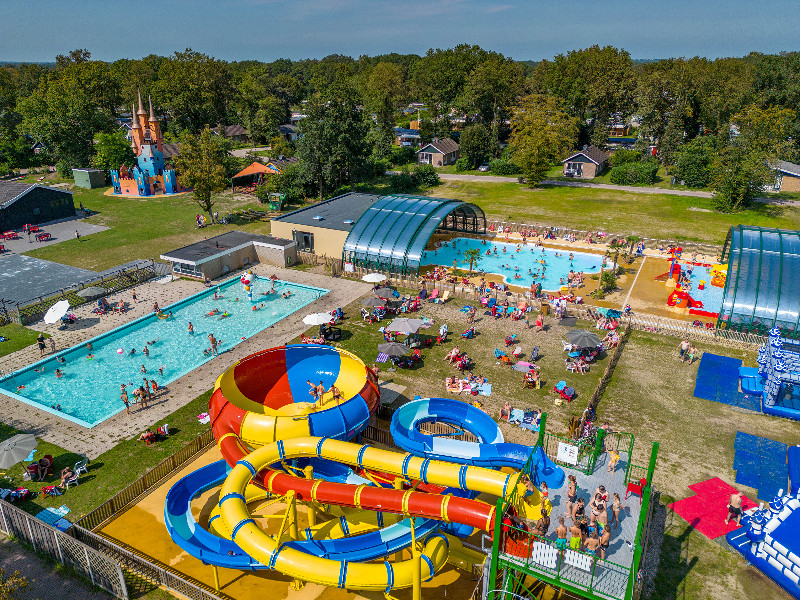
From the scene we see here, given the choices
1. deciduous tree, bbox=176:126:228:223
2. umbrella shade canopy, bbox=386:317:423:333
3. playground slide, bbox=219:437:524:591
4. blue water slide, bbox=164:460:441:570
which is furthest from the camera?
deciduous tree, bbox=176:126:228:223

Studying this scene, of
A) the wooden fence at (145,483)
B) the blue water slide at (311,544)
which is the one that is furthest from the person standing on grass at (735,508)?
the wooden fence at (145,483)

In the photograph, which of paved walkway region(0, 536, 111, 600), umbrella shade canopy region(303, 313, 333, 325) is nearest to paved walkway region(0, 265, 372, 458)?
umbrella shade canopy region(303, 313, 333, 325)

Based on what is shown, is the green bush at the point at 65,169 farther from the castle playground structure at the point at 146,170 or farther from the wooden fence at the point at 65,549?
the wooden fence at the point at 65,549

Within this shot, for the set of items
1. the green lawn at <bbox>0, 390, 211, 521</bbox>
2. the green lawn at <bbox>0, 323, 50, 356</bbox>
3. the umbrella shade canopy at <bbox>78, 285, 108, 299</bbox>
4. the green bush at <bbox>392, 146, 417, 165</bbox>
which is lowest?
the green lawn at <bbox>0, 390, 211, 521</bbox>

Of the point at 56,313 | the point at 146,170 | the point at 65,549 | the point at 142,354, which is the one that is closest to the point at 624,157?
the point at 146,170

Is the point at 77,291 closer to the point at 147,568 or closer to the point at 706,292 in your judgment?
the point at 147,568

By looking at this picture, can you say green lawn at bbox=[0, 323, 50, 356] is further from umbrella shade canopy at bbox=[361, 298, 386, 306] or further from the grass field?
the grass field

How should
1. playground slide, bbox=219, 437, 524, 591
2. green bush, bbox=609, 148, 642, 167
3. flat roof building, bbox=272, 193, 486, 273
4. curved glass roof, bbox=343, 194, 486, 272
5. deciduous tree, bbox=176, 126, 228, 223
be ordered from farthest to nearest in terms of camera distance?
green bush, bbox=609, 148, 642, 167 < deciduous tree, bbox=176, 126, 228, 223 < flat roof building, bbox=272, 193, 486, 273 < curved glass roof, bbox=343, 194, 486, 272 < playground slide, bbox=219, 437, 524, 591
